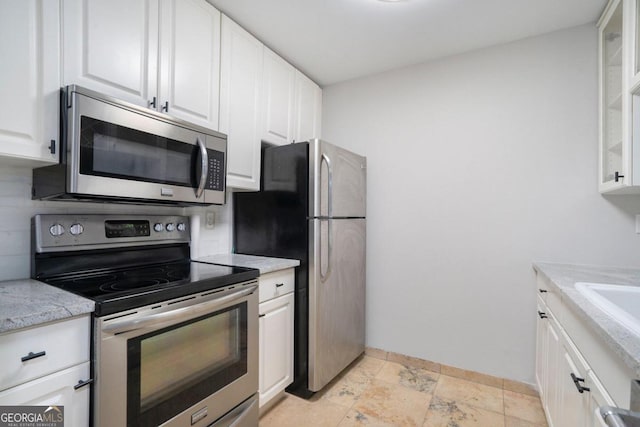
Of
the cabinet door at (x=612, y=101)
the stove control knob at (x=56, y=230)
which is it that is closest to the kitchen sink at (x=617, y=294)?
the cabinet door at (x=612, y=101)

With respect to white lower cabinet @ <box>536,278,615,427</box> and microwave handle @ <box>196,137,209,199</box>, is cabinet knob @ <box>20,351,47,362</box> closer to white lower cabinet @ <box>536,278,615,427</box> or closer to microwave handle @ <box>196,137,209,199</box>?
microwave handle @ <box>196,137,209,199</box>

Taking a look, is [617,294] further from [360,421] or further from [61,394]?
[61,394]

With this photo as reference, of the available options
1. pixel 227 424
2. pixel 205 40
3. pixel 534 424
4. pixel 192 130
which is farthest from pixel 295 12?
pixel 534 424

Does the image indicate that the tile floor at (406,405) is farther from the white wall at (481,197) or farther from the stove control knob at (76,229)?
the stove control knob at (76,229)

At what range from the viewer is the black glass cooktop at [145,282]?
1.09 meters

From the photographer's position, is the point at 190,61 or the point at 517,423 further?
the point at 517,423

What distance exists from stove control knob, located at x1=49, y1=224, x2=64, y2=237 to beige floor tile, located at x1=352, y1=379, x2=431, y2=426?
1843 millimetres

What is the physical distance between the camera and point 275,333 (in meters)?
1.87

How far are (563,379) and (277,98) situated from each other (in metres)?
2.28

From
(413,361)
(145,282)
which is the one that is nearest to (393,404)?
(413,361)

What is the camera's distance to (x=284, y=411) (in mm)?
1893

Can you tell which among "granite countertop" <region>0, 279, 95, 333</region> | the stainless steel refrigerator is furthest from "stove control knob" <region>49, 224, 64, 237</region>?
the stainless steel refrigerator

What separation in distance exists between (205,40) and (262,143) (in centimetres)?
73

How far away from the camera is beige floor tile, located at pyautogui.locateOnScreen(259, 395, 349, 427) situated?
5.85 feet
